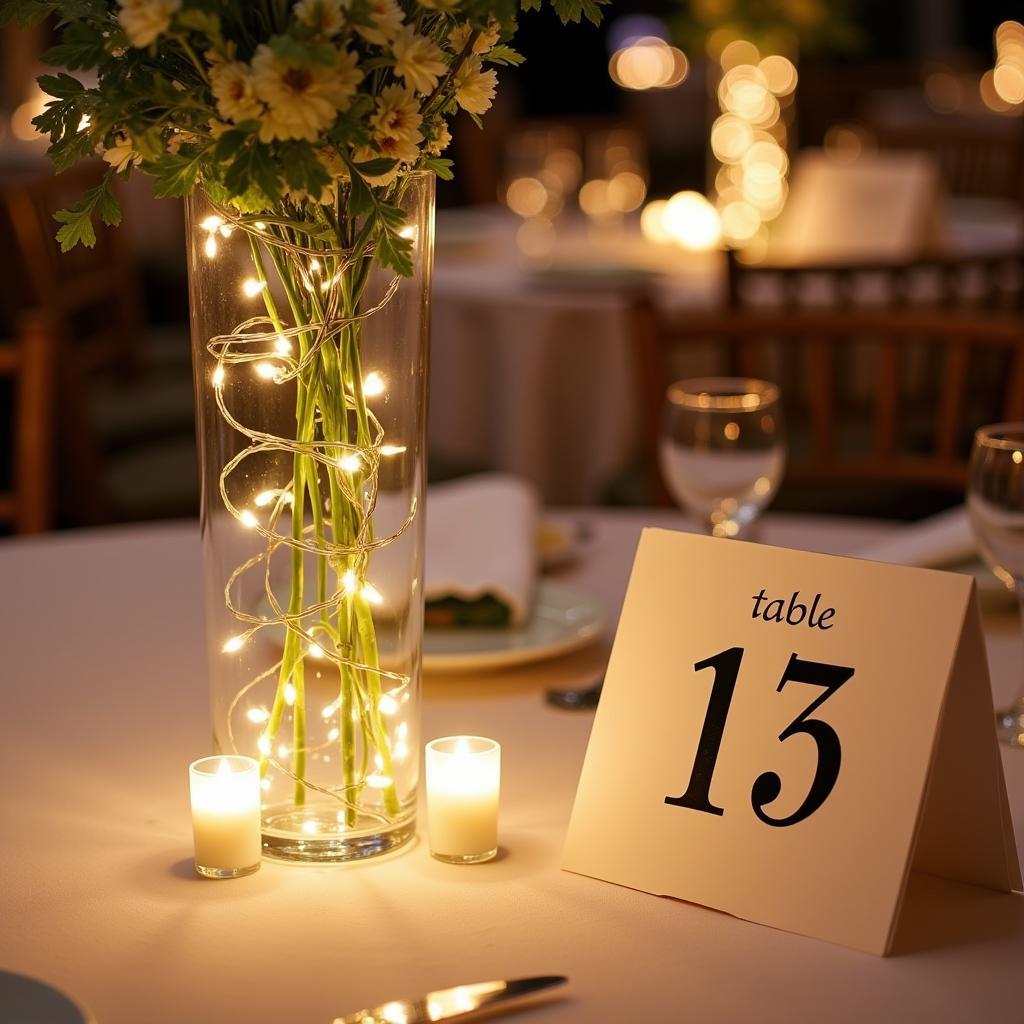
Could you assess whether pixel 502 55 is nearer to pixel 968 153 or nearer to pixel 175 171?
pixel 175 171

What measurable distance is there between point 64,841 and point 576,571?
1.91 feet

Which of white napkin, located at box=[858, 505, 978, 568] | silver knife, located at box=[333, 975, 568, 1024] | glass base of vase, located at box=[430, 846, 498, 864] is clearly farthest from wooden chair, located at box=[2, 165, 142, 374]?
silver knife, located at box=[333, 975, 568, 1024]

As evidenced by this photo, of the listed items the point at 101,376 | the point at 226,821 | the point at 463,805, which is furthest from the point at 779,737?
the point at 101,376

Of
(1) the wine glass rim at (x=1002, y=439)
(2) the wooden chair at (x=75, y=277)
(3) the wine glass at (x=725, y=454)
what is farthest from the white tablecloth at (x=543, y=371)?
(1) the wine glass rim at (x=1002, y=439)

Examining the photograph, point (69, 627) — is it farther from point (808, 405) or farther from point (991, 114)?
point (991, 114)

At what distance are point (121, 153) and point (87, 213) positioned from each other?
4 centimetres

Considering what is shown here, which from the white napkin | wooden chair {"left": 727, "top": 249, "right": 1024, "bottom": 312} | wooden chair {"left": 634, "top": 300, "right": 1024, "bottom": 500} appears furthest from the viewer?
wooden chair {"left": 727, "top": 249, "right": 1024, "bottom": 312}

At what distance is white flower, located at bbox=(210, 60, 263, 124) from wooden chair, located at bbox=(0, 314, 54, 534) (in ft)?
3.32

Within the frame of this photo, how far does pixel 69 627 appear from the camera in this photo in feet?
3.75

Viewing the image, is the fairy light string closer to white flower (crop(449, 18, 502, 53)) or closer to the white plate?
white flower (crop(449, 18, 502, 53))

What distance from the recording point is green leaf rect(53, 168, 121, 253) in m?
0.71

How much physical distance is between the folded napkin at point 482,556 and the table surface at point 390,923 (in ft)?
0.46

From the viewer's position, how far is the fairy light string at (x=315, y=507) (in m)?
0.71

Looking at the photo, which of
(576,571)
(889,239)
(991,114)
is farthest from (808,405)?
(991,114)
